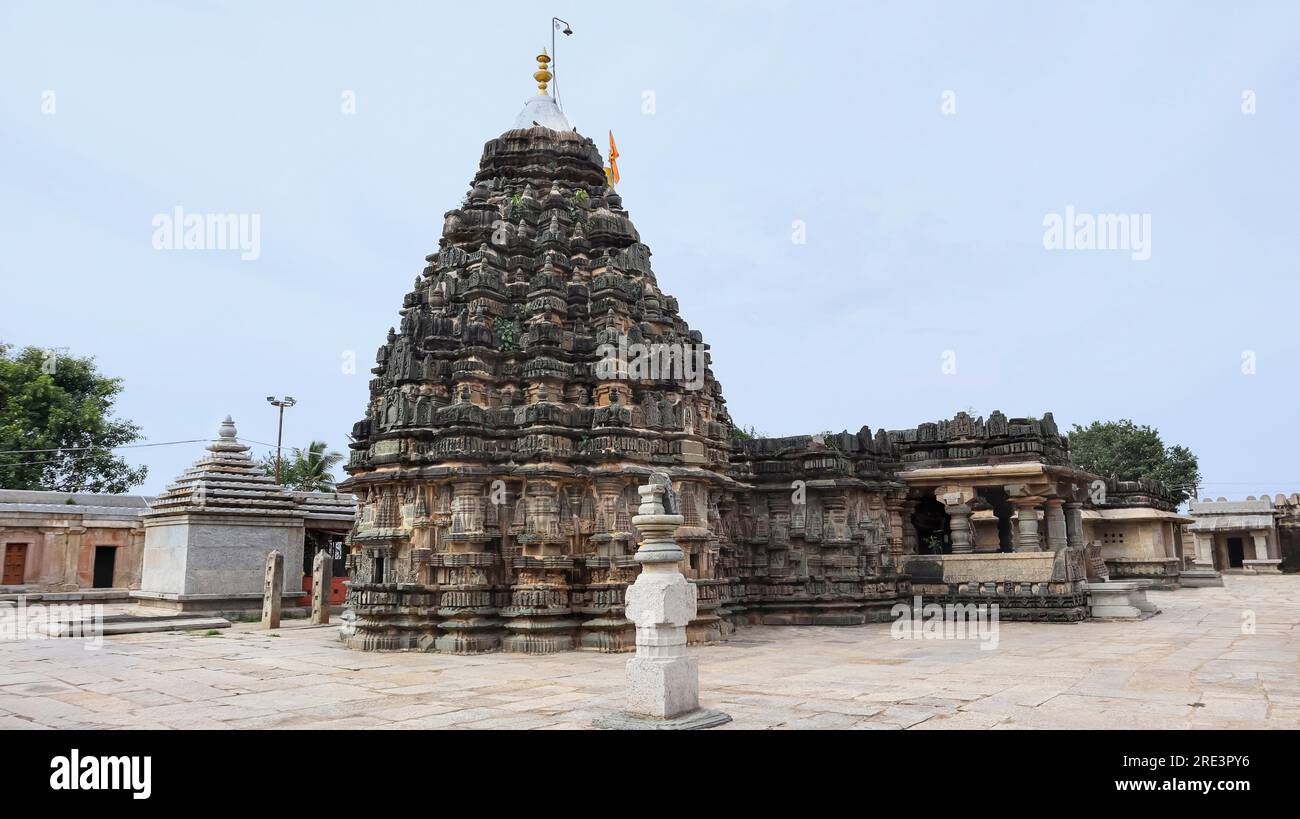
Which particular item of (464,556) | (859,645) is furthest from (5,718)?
(859,645)

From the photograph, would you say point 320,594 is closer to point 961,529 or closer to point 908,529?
point 908,529

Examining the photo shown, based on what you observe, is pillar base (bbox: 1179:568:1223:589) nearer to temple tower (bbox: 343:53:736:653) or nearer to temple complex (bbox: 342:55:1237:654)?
temple complex (bbox: 342:55:1237:654)

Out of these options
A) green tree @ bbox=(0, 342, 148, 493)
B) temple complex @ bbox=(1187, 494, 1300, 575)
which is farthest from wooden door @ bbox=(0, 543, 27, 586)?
temple complex @ bbox=(1187, 494, 1300, 575)

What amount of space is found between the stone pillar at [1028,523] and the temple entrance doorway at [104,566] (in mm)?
27852

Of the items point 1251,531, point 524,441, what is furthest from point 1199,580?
point 524,441

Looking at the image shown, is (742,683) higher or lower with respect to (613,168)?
lower

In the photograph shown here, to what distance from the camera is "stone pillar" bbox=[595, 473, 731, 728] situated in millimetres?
8195

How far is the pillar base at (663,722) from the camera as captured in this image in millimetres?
7912

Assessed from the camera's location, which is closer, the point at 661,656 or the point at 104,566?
the point at 661,656

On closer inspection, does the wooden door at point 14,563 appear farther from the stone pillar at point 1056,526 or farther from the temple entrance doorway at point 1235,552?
the temple entrance doorway at point 1235,552

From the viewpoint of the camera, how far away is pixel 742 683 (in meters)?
11.4

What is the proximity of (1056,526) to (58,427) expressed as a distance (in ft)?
129

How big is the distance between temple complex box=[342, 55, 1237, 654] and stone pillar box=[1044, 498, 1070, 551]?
0.05 m

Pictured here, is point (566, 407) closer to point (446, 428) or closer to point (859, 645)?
point (446, 428)
